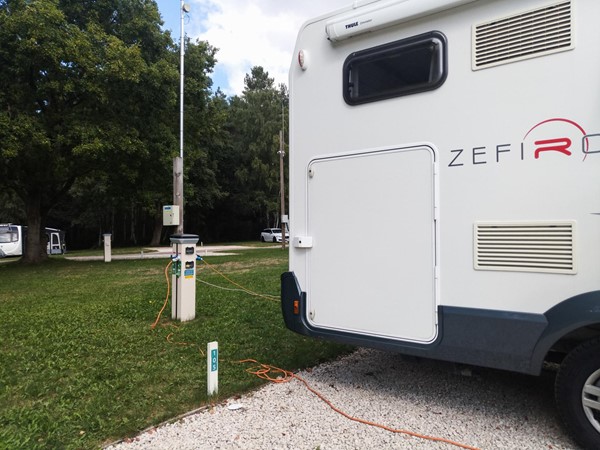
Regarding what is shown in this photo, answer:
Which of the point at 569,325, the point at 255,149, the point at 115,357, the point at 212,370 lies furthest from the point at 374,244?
the point at 255,149

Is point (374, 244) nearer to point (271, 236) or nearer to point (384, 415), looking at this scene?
point (384, 415)

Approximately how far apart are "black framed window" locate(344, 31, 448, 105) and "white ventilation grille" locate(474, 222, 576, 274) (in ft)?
3.87

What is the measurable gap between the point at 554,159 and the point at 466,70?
0.89 m

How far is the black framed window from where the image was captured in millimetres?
3330

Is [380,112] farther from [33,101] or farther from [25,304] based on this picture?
[33,101]

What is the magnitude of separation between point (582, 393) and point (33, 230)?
18091mm

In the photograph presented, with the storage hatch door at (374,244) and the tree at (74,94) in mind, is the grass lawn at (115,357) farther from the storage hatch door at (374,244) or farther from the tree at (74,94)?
the tree at (74,94)

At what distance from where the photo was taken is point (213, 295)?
29.4ft

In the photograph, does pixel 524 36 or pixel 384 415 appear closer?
pixel 524 36

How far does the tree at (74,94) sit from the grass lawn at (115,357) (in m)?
6.20

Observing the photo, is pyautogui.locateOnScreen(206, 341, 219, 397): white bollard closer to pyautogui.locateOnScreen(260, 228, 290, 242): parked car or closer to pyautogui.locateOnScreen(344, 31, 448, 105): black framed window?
pyautogui.locateOnScreen(344, 31, 448, 105): black framed window

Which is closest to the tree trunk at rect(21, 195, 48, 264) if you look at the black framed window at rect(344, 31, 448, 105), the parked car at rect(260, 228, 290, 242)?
the black framed window at rect(344, 31, 448, 105)

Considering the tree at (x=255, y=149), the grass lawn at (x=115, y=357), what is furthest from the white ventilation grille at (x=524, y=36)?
the tree at (x=255, y=149)

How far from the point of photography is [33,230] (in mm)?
16547
